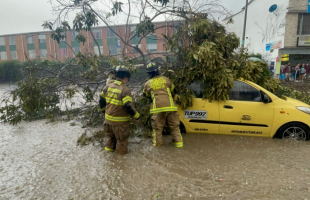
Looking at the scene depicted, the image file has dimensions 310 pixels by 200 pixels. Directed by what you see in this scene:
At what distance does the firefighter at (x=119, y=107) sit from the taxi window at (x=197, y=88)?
61.7 inches

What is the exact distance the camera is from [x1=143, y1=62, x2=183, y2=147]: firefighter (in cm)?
400

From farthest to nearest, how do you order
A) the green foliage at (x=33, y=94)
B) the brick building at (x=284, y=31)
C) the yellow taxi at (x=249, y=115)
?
the brick building at (x=284, y=31)
the green foliage at (x=33, y=94)
the yellow taxi at (x=249, y=115)

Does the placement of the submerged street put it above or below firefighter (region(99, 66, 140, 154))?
below

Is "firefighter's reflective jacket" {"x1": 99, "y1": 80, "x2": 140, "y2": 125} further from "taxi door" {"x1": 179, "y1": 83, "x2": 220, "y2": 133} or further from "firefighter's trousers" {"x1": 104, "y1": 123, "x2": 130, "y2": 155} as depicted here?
"taxi door" {"x1": 179, "y1": 83, "x2": 220, "y2": 133}

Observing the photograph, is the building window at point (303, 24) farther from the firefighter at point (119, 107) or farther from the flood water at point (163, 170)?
the firefighter at point (119, 107)

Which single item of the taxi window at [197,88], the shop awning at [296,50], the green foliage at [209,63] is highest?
the shop awning at [296,50]

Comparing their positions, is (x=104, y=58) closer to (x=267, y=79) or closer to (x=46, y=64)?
(x=46, y=64)

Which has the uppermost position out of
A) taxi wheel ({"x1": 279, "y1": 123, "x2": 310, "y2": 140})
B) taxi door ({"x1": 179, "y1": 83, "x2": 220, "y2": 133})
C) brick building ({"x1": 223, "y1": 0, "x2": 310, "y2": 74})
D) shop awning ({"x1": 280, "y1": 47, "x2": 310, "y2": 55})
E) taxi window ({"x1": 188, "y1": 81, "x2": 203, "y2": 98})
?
brick building ({"x1": 223, "y1": 0, "x2": 310, "y2": 74})

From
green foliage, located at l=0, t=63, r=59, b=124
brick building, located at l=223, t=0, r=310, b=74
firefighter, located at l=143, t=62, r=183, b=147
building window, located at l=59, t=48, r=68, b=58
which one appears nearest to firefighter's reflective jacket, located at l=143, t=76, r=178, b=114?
firefighter, located at l=143, t=62, r=183, b=147

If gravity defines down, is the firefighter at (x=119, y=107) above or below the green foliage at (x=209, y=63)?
below

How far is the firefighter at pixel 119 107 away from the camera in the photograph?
362 centimetres

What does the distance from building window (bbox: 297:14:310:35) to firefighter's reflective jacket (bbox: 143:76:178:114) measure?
1723 centimetres

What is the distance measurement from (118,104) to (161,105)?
83 centimetres

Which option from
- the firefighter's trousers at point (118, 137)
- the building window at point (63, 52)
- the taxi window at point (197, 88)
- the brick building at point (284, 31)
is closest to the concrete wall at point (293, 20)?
the brick building at point (284, 31)
